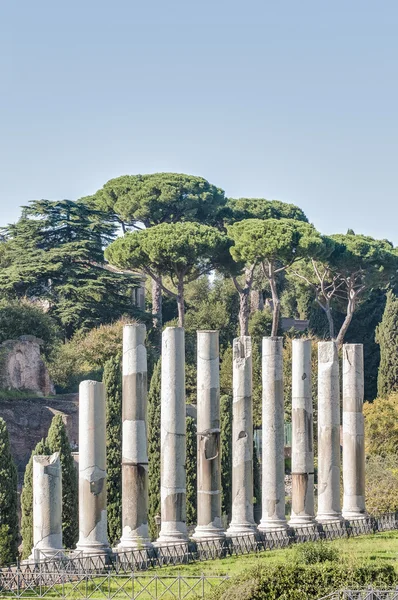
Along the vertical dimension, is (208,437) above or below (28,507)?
above

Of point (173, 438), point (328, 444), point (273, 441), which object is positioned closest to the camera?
point (173, 438)

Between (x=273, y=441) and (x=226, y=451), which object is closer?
(x=273, y=441)

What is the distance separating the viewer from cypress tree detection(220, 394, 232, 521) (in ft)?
141

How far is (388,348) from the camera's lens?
66.4m

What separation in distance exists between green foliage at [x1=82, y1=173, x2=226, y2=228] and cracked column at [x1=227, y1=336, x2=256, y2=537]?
107 feet

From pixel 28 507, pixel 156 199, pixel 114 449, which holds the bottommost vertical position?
pixel 28 507

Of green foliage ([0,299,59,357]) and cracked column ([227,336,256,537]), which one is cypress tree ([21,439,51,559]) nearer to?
cracked column ([227,336,256,537])

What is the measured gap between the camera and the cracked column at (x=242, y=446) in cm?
3612

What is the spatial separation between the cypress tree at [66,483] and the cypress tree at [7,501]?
1350mm

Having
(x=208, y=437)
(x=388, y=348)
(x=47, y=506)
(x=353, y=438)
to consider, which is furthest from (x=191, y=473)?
(x=388, y=348)

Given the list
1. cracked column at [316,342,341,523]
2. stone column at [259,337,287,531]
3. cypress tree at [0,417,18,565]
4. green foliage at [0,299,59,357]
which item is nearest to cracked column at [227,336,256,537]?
stone column at [259,337,287,531]

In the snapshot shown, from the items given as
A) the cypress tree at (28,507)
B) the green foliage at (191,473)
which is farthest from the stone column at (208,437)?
the green foliage at (191,473)

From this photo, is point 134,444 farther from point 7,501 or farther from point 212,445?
point 7,501

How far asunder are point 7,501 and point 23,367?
16.6m
